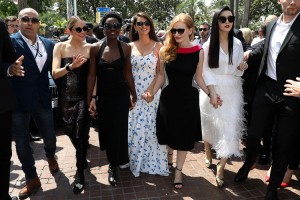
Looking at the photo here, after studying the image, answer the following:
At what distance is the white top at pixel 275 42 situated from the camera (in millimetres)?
3234

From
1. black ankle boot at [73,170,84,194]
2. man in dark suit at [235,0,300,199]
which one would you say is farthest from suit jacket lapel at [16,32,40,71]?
man in dark suit at [235,0,300,199]

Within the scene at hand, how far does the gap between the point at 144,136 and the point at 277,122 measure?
179 centimetres

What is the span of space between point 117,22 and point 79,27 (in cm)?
47

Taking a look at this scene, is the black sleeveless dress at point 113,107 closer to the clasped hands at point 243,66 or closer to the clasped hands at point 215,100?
the clasped hands at point 215,100

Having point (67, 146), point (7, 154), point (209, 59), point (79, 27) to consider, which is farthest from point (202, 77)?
point (67, 146)

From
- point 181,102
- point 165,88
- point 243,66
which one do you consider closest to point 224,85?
point 243,66

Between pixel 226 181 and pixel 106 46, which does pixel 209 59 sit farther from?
pixel 226 181

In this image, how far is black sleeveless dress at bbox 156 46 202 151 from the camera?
354 cm

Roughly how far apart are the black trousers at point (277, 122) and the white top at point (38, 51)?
2.79 m

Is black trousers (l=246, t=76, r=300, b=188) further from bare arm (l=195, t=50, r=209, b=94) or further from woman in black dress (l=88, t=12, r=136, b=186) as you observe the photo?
woman in black dress (l=88, t=12, r=136, b=186)

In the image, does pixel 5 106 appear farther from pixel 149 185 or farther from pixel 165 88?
pixel 149 185

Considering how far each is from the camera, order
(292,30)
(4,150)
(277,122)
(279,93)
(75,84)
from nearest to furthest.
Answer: (4,150)
(292,30)
(279,93)
(277,122)
(75,84)

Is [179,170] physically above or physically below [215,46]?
below

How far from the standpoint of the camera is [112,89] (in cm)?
361
